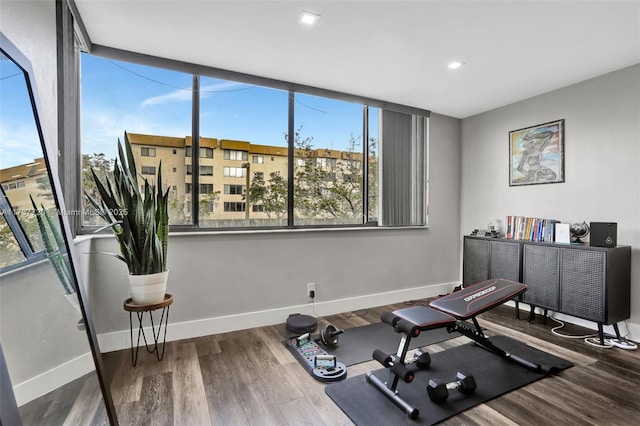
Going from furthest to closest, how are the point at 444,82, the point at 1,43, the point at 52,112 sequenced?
the point at 444,82, the point at 52,112, the point at 1,43

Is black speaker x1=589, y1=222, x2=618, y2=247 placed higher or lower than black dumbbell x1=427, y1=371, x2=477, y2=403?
higher

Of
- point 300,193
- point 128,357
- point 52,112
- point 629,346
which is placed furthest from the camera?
point 300,193

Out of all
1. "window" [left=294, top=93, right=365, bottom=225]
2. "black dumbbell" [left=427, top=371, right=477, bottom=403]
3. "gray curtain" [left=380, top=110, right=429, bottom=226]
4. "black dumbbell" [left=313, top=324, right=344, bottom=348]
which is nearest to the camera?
"black dumbbell" [left=427, top=371, right=477, bottom=403]

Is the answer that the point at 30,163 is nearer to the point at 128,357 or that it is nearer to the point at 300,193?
the point at 128,357

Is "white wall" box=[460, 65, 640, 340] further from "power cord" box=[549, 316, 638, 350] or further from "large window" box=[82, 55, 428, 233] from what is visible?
"large window" box=[82, 55, 428, 233]

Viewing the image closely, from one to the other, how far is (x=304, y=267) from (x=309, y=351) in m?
0.96

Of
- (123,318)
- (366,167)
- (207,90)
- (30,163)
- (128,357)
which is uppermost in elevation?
(207,90)

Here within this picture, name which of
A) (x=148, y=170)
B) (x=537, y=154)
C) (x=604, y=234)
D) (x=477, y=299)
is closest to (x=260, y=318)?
(x=148, y=170)

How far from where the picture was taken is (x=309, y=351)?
2.46 meters

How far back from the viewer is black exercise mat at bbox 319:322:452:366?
7.98ft

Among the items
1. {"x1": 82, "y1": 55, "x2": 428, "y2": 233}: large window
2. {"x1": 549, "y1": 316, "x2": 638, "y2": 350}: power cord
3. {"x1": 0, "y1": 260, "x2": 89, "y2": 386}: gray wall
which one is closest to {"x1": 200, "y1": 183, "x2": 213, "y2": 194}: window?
{"x1": 82, "y1": 55, "x2": 428, "y2": 233}: large window

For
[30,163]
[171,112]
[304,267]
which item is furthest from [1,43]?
[304,267]

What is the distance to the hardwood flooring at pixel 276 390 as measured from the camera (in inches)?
67.6

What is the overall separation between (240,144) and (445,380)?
2623 millimetres
